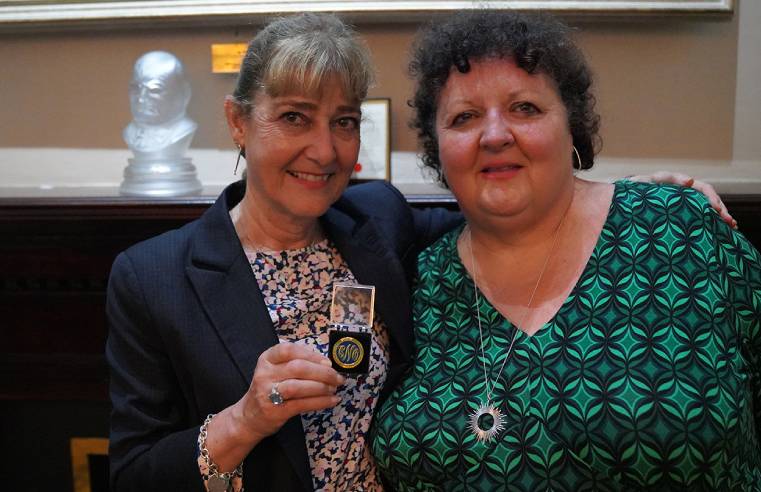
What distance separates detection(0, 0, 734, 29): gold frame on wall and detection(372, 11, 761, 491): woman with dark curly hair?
29.4 inches

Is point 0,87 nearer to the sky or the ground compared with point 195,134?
nearer to the sky

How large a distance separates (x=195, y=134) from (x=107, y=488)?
4.62 ft

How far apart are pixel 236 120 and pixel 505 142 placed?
633 millimetres

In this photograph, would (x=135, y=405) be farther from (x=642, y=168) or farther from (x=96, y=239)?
(x=642, y=168)

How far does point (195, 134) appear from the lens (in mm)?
2699

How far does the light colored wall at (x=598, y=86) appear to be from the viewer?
101 inches

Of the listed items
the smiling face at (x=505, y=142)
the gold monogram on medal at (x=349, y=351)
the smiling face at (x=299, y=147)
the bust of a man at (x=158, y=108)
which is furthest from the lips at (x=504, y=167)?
the bust of a man at (x=158, y=108)

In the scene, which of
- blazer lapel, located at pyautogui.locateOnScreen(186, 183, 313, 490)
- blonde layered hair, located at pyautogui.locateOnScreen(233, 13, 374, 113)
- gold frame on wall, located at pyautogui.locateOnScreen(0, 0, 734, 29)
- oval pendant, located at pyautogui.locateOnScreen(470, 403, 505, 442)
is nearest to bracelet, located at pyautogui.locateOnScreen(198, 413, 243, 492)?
blazer lapel, located at pyautogui.locateOnScreen(186, 183, 313, 490)

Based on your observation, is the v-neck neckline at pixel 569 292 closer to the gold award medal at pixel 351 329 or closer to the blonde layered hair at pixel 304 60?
the gold award medal at pixel 351 329

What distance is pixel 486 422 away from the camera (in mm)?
1514

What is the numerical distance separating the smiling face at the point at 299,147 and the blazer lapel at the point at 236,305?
155 millimetres

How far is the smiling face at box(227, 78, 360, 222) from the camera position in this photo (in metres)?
1.61

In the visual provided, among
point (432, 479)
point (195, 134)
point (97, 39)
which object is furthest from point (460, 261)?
point (97, 39)

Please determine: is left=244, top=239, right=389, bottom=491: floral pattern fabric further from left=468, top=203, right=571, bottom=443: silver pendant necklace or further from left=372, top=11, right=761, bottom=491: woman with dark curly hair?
left=468, top=203, right=571, bottom=443: silver pendant necklace
